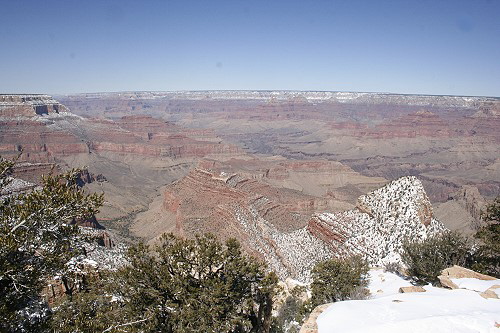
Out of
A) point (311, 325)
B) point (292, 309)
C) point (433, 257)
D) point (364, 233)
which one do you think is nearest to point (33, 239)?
point (311, 325)

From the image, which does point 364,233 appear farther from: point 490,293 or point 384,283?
point 490,293

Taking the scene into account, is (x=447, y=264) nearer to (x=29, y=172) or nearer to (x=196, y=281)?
(x=196, y=281)

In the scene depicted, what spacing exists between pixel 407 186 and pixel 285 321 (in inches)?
885

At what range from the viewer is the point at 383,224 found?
38.1 m

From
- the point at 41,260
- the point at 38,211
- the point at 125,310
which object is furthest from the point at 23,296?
the point at 125,310

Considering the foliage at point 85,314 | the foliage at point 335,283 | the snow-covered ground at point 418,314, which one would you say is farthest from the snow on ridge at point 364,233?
the foliage at point 85,314

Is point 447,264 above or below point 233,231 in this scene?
above

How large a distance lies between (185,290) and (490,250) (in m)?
25.2

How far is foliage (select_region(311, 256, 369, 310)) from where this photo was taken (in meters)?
23.0

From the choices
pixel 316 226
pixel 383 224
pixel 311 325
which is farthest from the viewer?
pixel 316 226

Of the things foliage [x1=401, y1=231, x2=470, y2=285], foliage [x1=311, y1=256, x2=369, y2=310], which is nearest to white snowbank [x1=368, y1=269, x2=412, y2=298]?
foliage [x1=311, y1=256, x2=369, y2=310]

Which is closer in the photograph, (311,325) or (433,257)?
(311,325)

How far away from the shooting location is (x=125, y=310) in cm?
1477

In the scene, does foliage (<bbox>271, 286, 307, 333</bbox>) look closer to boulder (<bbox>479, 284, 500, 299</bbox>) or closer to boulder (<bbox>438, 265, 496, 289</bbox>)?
boulder (<bbox>438, 265, 496, 289</bbox>)
